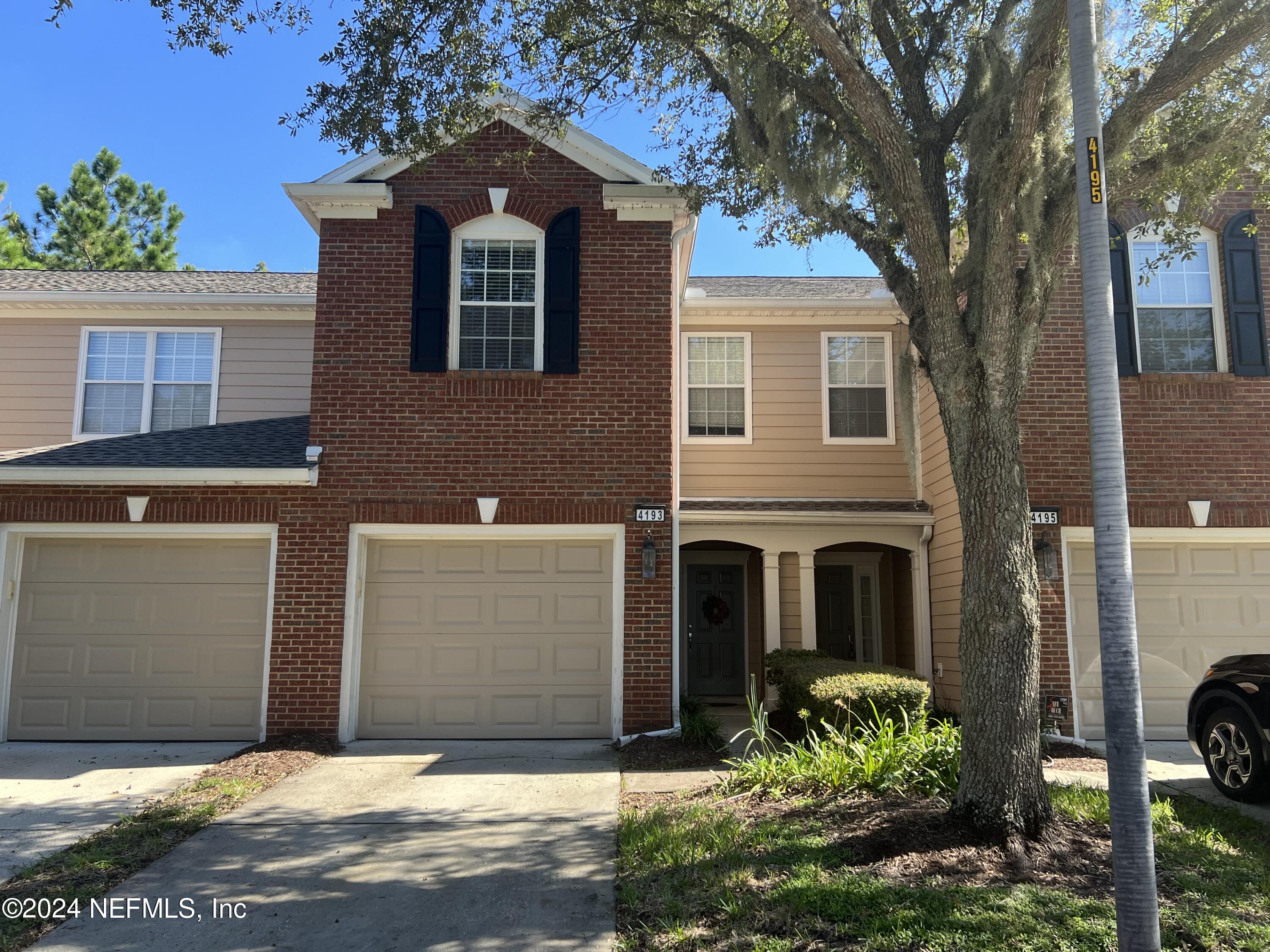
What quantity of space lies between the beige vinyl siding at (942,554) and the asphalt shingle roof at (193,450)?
743cm

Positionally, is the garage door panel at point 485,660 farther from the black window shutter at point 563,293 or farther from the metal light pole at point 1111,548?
the metal light pole at point 1111,548

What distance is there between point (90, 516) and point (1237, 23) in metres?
10.6

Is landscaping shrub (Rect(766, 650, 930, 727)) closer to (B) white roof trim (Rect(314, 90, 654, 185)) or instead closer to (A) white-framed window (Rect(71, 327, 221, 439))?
(B) white roof trim (Rect(314, 90, 654, 185))

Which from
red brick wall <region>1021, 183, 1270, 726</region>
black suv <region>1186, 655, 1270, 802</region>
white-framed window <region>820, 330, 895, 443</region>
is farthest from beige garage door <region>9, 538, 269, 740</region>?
black suv <region>1186, 655, 1270, 802</region>

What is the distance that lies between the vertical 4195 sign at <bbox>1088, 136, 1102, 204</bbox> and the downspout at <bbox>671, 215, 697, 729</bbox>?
239 inches

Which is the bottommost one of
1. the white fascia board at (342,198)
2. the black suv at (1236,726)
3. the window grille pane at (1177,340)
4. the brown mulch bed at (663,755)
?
the brown mulch bed at (663,755)

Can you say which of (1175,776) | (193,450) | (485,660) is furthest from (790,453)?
(193,450)

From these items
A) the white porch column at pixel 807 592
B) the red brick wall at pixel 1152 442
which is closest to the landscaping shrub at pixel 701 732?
the white porch column at pixel 807 592

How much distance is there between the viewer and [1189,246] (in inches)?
322

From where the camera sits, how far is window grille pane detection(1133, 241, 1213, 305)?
1056 centimetres

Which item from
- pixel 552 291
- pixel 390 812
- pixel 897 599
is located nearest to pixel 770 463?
pixel 897 599

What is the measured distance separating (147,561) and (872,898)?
8.21 meters

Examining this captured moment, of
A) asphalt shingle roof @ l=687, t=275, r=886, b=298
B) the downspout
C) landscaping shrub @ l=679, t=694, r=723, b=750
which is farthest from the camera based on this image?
asphalt shingle roof @ l=687, t=275, r=886, b=298

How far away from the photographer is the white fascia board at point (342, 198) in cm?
997
